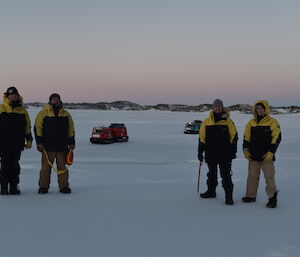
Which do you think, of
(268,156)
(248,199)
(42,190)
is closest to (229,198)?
(248,199)

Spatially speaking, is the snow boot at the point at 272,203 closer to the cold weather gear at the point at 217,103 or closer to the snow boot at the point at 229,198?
the snow boot at the point at 229,198

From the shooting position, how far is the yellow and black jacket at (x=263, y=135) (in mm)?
6586

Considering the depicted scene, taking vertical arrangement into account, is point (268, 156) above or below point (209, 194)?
above

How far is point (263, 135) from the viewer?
6.64m

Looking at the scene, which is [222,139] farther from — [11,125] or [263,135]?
[11,125]

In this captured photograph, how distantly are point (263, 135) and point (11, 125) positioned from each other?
4408 millimetres

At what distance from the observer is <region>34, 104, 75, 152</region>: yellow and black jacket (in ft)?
23.4

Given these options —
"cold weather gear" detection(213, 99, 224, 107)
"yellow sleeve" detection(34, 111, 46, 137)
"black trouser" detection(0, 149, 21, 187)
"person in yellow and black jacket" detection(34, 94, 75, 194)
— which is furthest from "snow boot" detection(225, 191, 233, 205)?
"black trouser" detection(0, 149, 21, 187)

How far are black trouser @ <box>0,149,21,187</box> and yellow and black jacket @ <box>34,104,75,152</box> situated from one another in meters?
0.50

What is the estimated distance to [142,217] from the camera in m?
5.79

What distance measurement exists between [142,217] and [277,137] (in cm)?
264

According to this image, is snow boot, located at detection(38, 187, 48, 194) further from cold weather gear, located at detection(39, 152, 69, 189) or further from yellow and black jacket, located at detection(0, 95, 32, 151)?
yellow and black jacket, located at detection(0, 95, 32, 151)

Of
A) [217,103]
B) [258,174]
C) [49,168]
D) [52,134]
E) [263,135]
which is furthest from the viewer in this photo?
[49,168]

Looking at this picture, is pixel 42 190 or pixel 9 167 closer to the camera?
pixel 9 167
